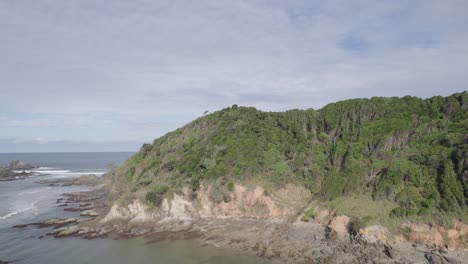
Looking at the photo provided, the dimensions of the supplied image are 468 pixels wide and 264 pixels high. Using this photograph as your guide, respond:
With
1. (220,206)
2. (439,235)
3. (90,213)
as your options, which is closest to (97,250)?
(220,206)

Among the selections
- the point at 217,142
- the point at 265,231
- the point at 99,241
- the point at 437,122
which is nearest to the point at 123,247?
the point at 99,241

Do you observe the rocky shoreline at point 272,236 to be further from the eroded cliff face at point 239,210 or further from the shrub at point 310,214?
the shrub at point 310,214

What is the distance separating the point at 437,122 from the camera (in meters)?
38.0

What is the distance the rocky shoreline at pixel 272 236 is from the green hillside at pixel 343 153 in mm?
4022

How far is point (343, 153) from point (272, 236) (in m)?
14.3

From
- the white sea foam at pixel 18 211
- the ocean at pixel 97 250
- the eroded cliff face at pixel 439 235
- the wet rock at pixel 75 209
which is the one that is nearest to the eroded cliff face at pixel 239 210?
the eroded cliff face at pixel 439 235

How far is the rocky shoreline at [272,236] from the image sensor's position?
90.8ft

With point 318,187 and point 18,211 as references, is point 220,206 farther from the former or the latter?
point 18,211

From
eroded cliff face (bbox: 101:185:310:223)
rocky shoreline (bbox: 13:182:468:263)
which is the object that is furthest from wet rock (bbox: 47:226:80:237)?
eroded cliff face (bbox: 101:185:310:223)

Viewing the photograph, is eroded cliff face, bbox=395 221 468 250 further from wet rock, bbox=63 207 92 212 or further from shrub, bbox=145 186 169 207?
wet rock, bbox=63 207 92 212

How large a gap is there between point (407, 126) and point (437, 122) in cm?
315

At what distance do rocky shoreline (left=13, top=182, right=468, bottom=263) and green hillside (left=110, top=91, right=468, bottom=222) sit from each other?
4.02 metres

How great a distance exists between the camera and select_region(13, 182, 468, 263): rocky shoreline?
27.7 meters

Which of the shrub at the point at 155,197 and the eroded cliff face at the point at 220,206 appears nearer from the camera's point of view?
the eroded cliff face at the point at 220,206
